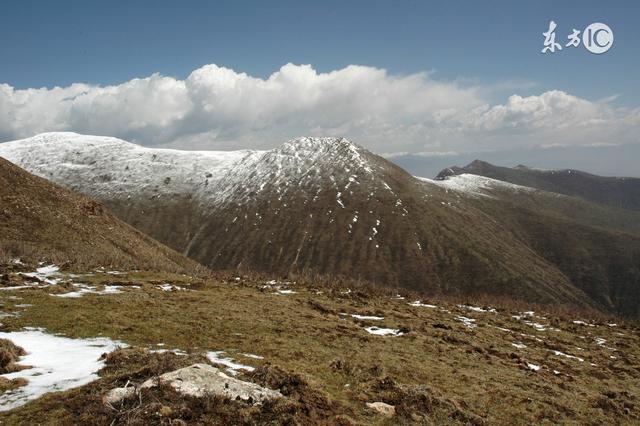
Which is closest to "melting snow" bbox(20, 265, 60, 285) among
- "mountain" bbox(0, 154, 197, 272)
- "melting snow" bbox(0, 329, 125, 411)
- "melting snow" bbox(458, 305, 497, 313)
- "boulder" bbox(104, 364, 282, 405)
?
"mountain" bbox(0, 154, 197, 272)

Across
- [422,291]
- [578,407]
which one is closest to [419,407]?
[578,407]

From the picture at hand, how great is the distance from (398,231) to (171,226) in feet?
315

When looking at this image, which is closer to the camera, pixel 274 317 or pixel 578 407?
pixel 578 407

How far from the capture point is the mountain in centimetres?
4028

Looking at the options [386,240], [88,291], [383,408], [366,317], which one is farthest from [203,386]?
[386,240]

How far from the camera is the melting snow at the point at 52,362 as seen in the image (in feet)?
37.7

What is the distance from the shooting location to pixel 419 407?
12586mm

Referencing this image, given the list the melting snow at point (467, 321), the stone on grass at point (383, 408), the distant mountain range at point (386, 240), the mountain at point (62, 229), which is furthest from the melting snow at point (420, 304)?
the distant mountain range at point (386, 240)

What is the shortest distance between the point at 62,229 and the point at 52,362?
1627 inches

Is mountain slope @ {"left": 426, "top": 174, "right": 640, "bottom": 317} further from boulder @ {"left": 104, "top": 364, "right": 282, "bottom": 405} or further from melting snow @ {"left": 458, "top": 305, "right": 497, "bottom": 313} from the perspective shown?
boulder @ {"left": 104, "top": 364, "right": 282, "bottom": 405}

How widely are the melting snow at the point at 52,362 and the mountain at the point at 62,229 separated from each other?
2074 cm

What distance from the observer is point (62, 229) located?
49000 millimetres

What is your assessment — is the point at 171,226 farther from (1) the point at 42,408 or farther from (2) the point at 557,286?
(1) the point at 42,408

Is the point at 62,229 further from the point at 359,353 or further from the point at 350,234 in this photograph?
the point at 350,234
